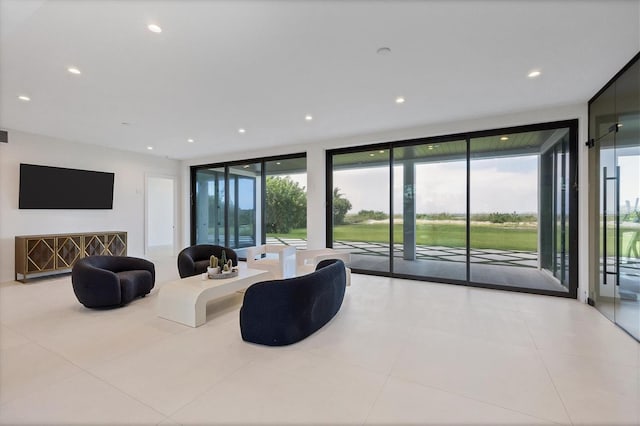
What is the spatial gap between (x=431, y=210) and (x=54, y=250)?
24.9 feet

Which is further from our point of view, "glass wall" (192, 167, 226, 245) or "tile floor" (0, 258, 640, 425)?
"glass wall" (192, 167, 226, 245)

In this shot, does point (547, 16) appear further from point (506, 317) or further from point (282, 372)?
point (282, 372)

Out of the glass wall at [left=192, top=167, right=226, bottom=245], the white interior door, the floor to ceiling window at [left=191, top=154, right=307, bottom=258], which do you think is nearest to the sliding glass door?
the floor to ceiling window at [left=191, top=154, right=307, bottom=258]

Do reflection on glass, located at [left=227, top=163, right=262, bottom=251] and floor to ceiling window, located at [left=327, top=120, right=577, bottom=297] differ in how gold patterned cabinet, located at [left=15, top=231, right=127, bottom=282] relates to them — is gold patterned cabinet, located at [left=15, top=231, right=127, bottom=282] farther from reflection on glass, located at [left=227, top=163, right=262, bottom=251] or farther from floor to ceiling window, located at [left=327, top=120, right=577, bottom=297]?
floor to ceiling window, located at [left=327, top=120, right=577, bottom=297]

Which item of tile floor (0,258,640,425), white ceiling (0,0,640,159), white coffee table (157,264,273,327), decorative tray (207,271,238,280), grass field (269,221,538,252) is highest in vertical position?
white ceiling (0,0,640,159)

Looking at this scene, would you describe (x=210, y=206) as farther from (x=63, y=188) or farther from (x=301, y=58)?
(x=301, y=58)

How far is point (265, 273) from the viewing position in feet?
15.2

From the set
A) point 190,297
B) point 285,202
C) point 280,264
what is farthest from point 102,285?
point 285,202

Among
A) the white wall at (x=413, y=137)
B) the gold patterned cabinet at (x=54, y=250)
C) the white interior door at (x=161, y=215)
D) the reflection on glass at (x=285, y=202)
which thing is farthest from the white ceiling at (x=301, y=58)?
the white interior door at (x=161, y=215)

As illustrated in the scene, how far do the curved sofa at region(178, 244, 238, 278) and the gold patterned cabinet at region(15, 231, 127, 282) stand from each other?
257 centimetres

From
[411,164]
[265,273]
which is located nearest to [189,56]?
[265,273]

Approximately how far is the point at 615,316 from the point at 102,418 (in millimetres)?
5305

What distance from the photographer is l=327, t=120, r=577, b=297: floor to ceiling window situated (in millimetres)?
4992

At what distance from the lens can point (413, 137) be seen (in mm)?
5746
